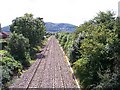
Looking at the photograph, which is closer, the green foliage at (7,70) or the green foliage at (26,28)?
the green foliage at (7,70)

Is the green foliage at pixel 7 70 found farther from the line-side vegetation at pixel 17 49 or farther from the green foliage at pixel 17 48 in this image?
the green foliage at pixel 17 48

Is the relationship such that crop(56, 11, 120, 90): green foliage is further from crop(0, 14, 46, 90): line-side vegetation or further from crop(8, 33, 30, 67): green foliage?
crop(8, 33, 30, 67): green foliage

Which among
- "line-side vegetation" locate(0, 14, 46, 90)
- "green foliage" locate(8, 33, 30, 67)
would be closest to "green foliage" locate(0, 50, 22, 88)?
"line-side vegetation" locate(0, 14, 46, 90)

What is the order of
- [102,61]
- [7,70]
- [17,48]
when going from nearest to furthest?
[102,61] < [7,70] < [17,48]

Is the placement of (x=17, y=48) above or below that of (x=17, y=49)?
above

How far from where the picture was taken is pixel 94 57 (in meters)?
23.4

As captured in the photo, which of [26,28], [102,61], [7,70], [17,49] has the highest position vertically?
[26,28]

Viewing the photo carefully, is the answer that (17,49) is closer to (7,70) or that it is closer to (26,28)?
(26,28)

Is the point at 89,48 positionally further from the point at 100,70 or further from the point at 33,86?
the point at 33,86

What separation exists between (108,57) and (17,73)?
1426 centimetres

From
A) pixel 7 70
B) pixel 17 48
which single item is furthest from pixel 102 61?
pixel 17 48

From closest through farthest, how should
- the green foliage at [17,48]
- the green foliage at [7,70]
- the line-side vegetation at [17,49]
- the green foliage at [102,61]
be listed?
the green foliage at [102,61], the green foliage at [7,70], the line-side vegetation at [17,49], the green foliage at [17,48]

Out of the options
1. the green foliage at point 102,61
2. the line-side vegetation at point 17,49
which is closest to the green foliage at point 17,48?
the line-side vegetation at point 17,49

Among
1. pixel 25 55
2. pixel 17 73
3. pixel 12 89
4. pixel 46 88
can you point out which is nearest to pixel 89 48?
pixel 46 88
